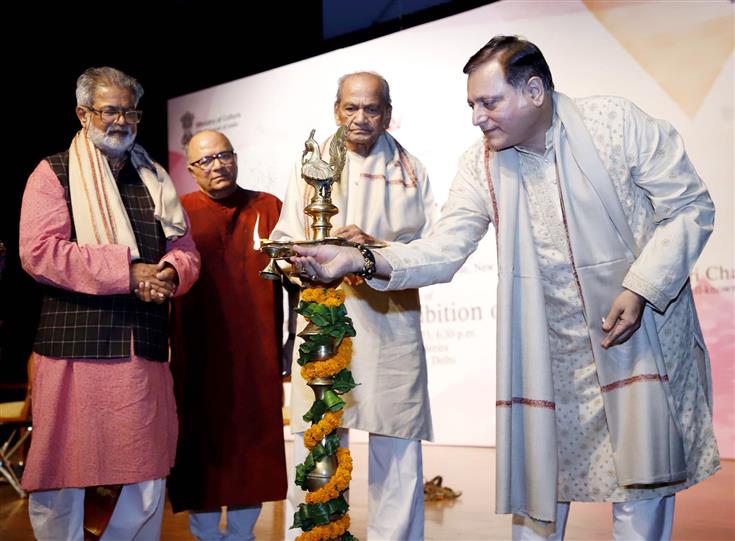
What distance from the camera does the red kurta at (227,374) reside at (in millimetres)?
3652

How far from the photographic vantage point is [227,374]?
3.72m

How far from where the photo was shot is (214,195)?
385 cm

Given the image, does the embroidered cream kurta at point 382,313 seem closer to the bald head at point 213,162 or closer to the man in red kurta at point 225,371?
the man in red kurta at point 225,371

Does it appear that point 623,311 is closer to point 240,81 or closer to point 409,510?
point 409,510

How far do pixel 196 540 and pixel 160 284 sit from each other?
150 cm

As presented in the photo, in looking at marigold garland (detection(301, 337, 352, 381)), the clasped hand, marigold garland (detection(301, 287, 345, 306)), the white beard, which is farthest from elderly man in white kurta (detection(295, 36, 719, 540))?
the white beard

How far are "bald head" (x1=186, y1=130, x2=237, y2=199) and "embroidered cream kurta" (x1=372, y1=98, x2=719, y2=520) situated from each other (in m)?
1.56

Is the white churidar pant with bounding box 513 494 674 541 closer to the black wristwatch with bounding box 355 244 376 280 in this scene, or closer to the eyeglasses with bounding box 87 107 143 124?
the black wristwatch with bounding box 355 244 376 280

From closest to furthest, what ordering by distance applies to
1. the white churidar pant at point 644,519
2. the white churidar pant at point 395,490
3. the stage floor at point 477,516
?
the white churidar pant at point 644,519 → the white churidar pant at point 395,490 → the stage floor at point 477,516

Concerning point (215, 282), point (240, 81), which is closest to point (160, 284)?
point (215, 282)

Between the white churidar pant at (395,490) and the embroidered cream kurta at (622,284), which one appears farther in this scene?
the white churidar pant at (395,490)

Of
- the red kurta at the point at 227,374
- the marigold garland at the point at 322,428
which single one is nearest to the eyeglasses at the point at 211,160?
the red kurta at the point at 227,374

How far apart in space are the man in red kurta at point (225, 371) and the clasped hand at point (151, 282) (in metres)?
0.67

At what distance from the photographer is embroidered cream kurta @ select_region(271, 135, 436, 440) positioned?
315 centimetres
